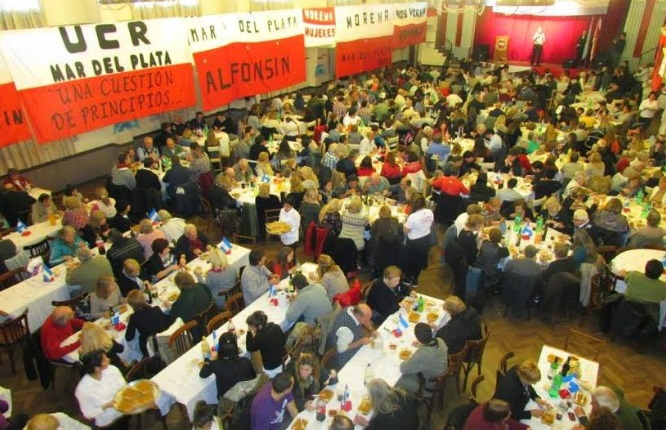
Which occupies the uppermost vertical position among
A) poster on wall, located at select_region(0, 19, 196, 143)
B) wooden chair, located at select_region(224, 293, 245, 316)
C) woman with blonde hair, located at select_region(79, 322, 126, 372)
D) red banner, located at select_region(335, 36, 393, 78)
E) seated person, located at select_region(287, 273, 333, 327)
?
poster on wall, located at select_region(0, 19, 196, 143)

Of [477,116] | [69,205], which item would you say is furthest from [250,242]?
[477,116]

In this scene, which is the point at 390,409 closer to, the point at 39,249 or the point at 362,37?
the point at 39,249

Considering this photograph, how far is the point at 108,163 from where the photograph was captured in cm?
1208

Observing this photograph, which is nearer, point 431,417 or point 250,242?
point 431,417

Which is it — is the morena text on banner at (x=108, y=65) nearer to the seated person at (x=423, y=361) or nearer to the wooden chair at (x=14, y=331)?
the wooden chair at (x=14, y=331)

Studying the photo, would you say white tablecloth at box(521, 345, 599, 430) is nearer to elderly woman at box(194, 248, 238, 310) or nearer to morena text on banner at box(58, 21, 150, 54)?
elderly woman at box(194, 248, 238, 310)

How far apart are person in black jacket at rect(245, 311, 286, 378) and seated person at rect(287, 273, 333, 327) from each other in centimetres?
56

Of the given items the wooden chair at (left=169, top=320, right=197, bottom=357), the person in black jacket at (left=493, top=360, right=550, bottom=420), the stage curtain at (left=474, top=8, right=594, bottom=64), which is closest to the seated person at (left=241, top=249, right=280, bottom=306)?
the wooden chair at (left=169, top=320, right=197, bottom=357)

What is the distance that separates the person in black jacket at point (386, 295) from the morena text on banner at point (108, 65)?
674cm

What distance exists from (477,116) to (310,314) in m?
9.70

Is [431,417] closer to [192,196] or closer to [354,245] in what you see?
[354,245]

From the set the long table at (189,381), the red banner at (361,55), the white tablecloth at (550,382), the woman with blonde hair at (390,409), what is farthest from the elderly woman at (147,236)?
the red banner at (361,55)

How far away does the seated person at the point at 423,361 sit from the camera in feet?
15.5

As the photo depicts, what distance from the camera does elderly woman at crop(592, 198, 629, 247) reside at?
7.36 metres
